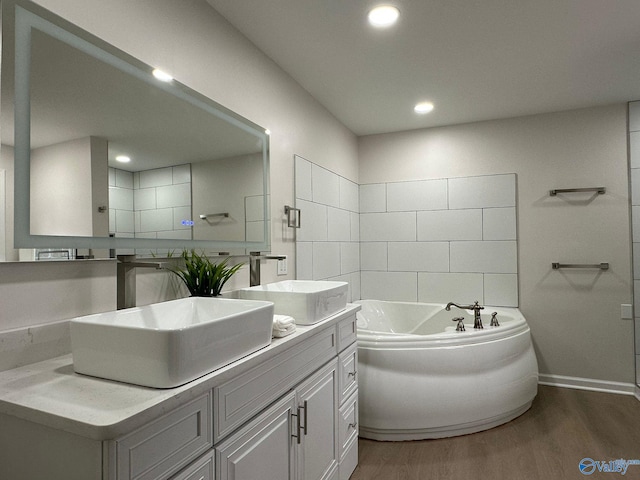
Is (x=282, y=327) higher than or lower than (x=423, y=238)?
lower

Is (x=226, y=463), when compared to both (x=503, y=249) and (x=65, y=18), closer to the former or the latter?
(x=65, y=18)

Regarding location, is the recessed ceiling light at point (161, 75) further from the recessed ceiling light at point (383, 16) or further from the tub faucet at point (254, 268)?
the recessed ceiling light at point (383, 16)

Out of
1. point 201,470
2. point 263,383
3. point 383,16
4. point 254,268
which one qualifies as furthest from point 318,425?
point 383,16

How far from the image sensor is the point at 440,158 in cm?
362

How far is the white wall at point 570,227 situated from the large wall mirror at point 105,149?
2.53 m

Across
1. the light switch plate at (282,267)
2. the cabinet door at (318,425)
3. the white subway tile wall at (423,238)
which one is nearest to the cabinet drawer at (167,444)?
the cabinet door at (318,425)

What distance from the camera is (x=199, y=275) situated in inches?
64.0

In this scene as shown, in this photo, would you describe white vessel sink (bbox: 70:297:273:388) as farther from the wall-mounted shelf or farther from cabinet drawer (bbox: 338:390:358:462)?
the wall-mounted shelf

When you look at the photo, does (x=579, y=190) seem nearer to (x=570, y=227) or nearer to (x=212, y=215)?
(x=570, y=227)

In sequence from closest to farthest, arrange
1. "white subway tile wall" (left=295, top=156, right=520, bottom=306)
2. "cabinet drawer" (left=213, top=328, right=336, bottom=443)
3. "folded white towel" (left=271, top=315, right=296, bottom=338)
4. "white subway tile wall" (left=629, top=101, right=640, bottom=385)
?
"cabinet drawer" (left=213, top=328, right=336, bottom=443), "folded white towel" (left=271, top=315, right=296, bottom=338), "white subway tile wall" (left=629, top=101, right=640, bottom=385), "white subway tile wall" (left=295, top=156, right=520, bottom=306)

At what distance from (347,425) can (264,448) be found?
2.69 ft

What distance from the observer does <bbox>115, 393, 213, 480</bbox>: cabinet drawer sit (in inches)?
30.5

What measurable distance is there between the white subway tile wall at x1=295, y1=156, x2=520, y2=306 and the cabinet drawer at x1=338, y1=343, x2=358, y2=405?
1.02 m

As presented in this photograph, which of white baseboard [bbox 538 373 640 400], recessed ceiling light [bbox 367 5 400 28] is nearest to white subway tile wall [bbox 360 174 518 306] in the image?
white baseboard [bbox 538 373 640 400]
